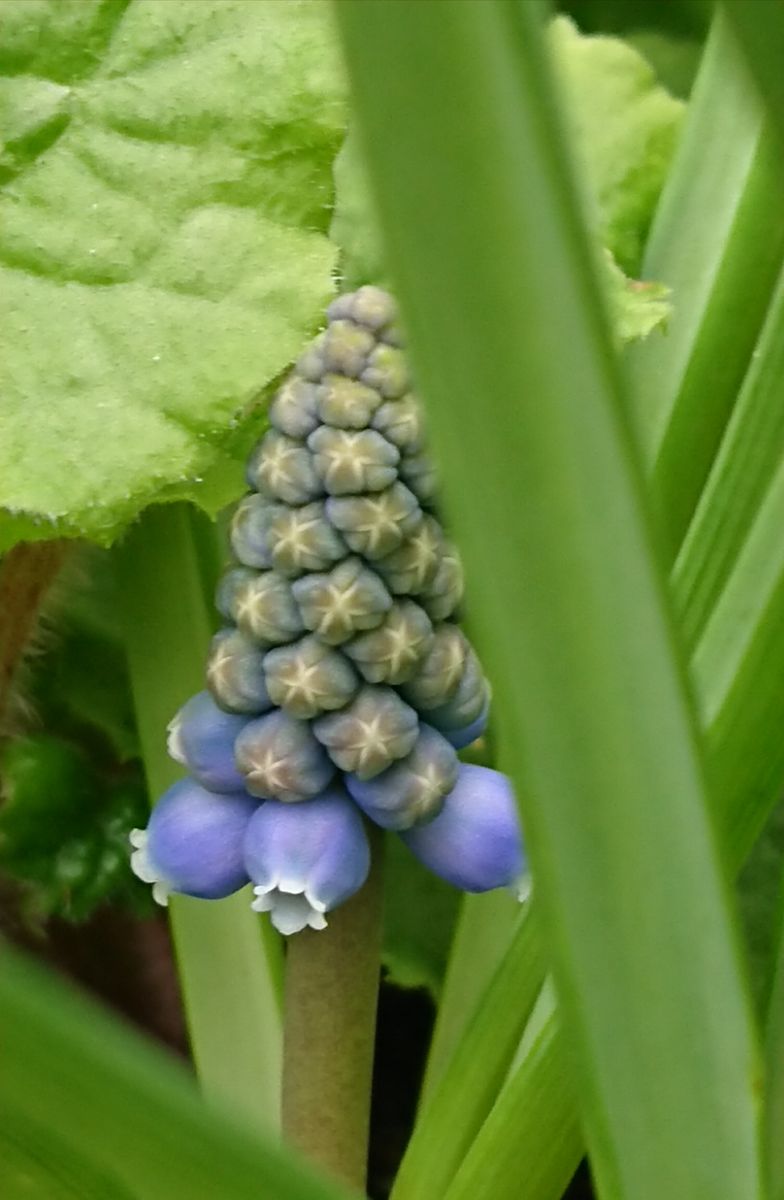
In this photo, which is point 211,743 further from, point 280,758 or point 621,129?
point 621,129

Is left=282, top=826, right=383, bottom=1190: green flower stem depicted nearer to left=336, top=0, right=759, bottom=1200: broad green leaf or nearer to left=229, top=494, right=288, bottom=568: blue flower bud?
left=229, top=494, right=288, bottom=568: blue flower bud

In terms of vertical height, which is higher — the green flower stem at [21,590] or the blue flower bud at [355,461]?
the blue flower bud at [355,461]

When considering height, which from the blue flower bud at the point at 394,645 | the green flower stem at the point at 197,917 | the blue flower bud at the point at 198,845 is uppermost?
the blue flower bud at the point at 394,645

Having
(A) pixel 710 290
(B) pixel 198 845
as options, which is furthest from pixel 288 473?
(A) pixel 710 290

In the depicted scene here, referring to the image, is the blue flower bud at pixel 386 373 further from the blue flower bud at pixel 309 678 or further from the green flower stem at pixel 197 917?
the green flower stem at pixel 197 917

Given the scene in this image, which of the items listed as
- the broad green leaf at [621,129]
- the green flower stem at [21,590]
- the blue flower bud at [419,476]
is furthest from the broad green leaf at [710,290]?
the green flower stem at [21,590]
